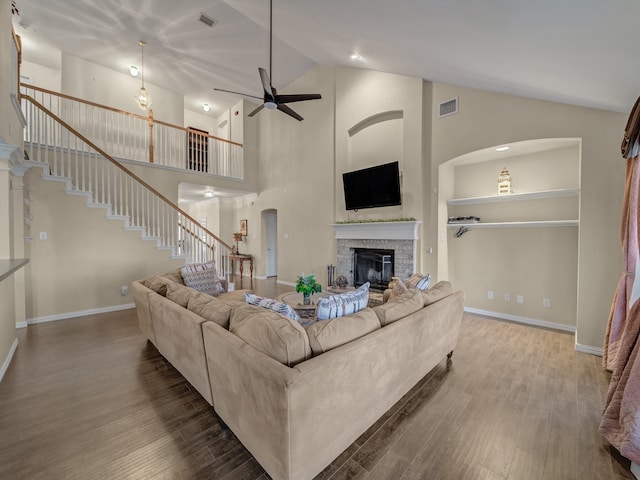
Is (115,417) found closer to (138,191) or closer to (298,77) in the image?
(138,191)

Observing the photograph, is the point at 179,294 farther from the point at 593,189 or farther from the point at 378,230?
the point at 593,189

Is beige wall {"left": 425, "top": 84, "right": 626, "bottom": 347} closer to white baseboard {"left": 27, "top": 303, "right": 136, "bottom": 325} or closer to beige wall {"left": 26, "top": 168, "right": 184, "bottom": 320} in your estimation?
beige wall {"left": 26, "top": 168, "right": 184, "bottom": 320}

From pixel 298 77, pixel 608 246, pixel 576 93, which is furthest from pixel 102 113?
pixel 608 246

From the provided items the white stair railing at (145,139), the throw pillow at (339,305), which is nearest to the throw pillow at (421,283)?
the throw pillow at (339,305)

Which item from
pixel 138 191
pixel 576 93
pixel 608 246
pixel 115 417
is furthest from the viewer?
pixel 138 191

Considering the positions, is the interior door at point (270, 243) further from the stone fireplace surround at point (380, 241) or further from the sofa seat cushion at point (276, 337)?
the sofa seat cushion at point (276, 337)

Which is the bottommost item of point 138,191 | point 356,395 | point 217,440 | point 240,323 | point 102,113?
point 217,440

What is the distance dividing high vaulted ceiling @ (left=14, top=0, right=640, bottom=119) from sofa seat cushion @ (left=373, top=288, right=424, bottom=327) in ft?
6.81

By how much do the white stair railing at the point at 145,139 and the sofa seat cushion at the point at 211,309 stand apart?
206 inches

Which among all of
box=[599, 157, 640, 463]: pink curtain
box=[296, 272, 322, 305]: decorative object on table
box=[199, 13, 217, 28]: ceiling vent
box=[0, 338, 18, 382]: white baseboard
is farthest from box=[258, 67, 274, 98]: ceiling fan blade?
box=[0, 338, 18, 382]: white baseboard

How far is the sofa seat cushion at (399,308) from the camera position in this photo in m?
1.87

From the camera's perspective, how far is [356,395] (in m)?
1.52

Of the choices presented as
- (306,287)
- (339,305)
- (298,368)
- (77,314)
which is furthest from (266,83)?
(77,314)

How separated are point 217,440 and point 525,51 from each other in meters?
3.74
